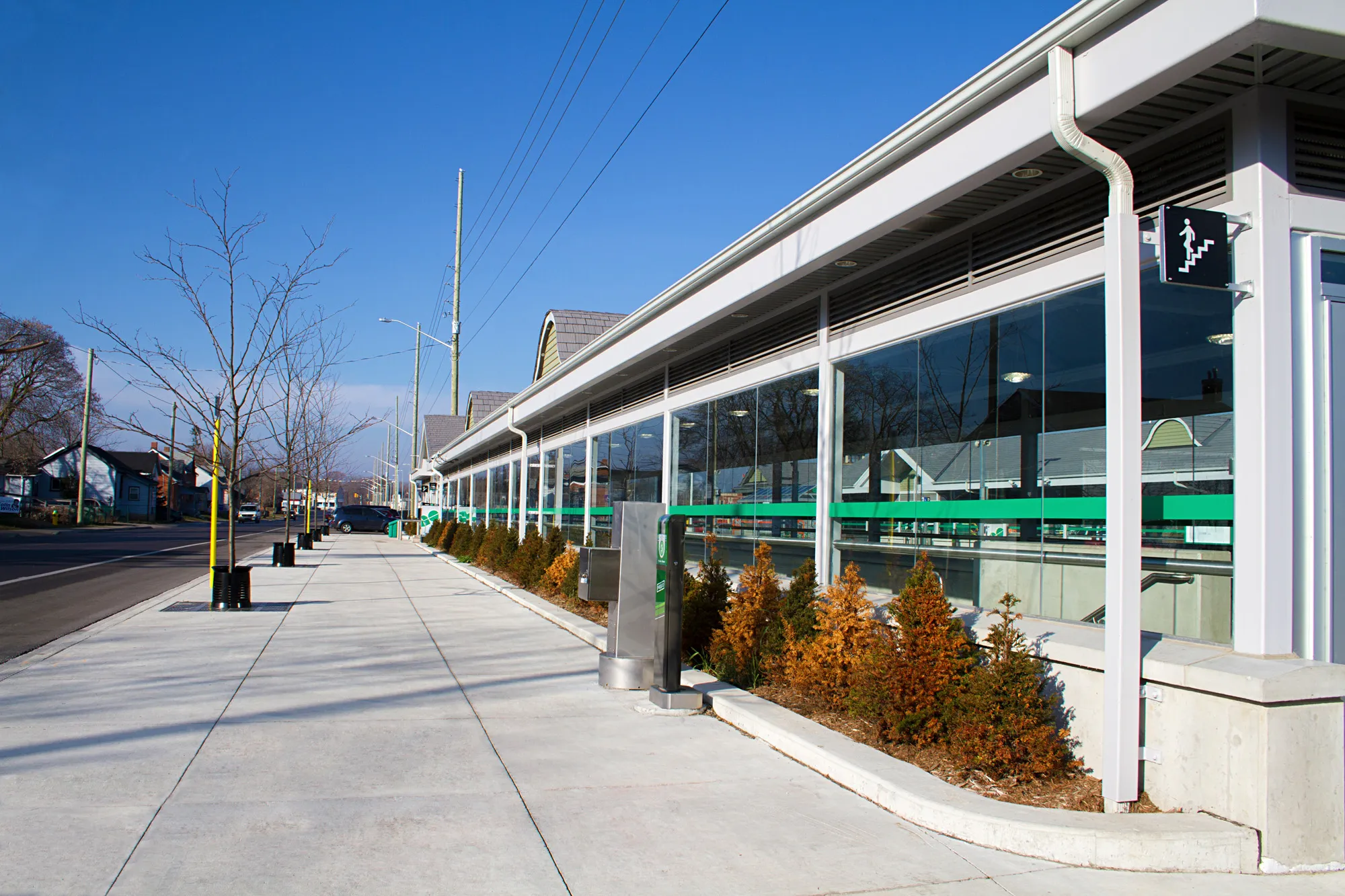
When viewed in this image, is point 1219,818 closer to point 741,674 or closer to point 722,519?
point 741,674

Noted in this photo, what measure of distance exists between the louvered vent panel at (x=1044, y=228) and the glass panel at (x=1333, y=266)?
25.7 inches

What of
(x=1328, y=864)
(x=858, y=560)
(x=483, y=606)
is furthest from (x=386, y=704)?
(x=483, y=606)

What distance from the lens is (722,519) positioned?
11852 mm

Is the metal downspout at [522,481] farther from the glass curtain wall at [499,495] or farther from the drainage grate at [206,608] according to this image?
the drainage grate at [206,608]

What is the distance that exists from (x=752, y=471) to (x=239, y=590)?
7.81m

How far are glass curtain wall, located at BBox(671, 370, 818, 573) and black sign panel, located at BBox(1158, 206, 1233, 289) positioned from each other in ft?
15.6

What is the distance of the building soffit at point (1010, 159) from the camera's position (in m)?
4.90

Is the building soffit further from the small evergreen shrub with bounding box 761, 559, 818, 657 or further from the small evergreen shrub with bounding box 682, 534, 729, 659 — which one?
the small evergreen shrub with bounding box 682, 534, 729, 659

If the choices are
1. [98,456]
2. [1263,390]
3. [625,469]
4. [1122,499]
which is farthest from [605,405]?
[98,456]

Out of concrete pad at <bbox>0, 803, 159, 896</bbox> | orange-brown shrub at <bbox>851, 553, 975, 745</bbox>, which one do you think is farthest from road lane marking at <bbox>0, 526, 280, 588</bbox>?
orange-brown shrub at <bbox>851, 553, 975, 745</bbox>

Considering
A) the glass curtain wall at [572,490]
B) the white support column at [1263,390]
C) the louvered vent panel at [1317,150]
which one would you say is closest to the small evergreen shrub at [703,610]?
the white support column at [1263,390]

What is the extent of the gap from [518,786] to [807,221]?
17.3 feet

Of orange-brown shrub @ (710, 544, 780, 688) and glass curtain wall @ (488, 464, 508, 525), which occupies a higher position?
glass curtain wall @ (488, 464, 508, 525)

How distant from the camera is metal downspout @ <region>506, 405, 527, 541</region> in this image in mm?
23641
